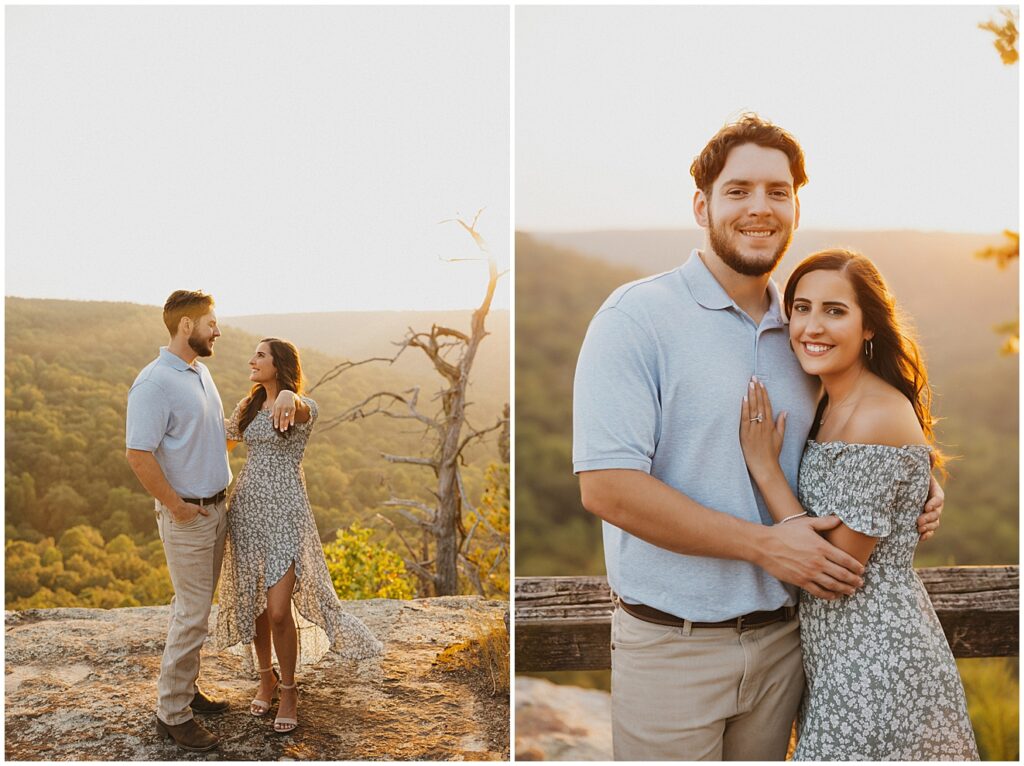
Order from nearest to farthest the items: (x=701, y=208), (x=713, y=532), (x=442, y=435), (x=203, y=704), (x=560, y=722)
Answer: (x=713, y=532), (x=701, y=208), (x=203, y=704), (x=442, y=435), (x=560, y=722)

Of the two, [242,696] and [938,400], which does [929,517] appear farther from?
[242,696]

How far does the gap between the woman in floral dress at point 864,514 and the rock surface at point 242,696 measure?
3.51 feet

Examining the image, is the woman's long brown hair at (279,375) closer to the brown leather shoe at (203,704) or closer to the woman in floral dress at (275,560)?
the woman in floral dress at (275,560)

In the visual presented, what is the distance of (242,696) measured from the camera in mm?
2549

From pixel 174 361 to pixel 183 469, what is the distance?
0.31 m

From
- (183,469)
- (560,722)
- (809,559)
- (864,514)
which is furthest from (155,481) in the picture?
(864,514)

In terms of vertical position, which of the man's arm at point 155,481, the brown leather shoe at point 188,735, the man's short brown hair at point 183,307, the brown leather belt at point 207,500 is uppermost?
the man's short brown hair at point 183,307

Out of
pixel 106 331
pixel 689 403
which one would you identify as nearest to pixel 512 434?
pixel 689 403

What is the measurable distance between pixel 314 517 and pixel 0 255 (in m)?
1.15

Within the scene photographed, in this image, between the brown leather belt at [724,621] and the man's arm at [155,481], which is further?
the man's arm at [155,481]

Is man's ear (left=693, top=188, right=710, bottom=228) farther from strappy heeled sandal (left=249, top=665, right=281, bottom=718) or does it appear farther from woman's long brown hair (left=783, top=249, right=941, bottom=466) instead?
strappy heeled sandal (left=249, top=665, right=281, bottom=718)

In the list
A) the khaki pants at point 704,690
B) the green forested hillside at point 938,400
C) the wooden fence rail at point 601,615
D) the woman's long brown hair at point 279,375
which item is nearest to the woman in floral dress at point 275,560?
the woman's long brown hair at point 279,375

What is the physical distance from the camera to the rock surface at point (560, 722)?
2938 millimetres

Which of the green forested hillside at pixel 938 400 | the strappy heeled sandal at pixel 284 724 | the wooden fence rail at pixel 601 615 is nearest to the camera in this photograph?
the wooden fence rail at pixel 601 615
